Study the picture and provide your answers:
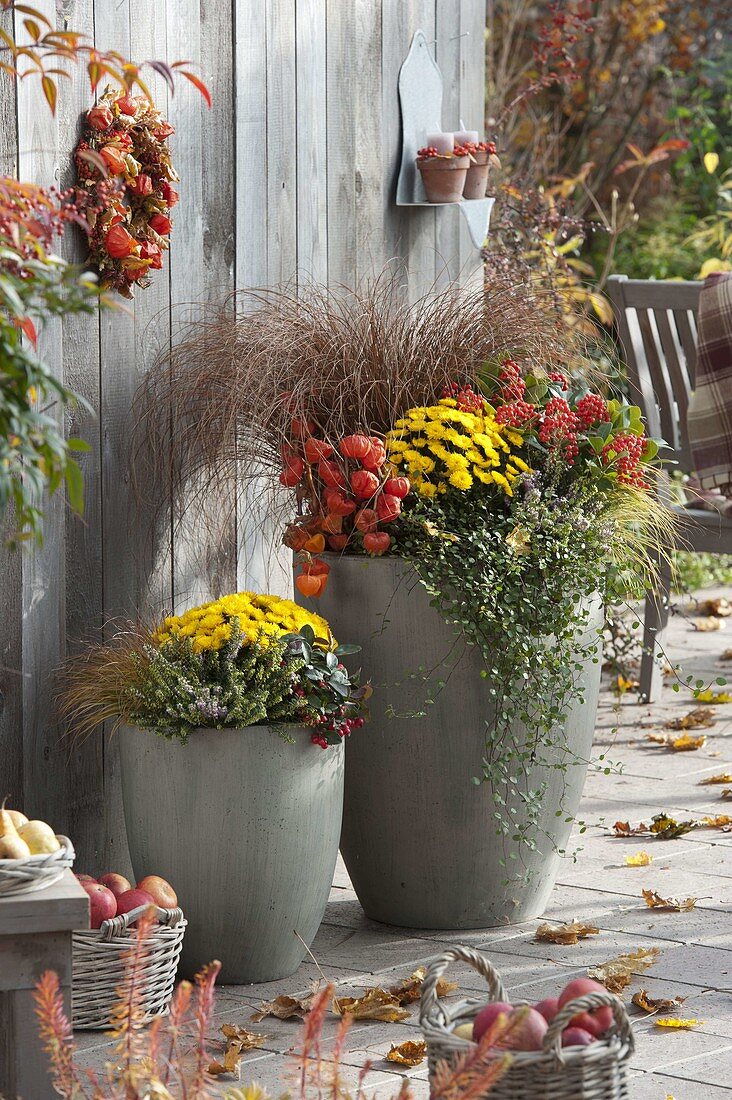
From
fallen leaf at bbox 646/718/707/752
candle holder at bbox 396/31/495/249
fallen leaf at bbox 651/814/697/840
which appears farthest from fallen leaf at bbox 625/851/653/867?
candle holder at bbox 396/31/495/249

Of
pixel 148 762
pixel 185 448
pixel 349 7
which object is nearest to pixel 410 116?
pixel 349 7

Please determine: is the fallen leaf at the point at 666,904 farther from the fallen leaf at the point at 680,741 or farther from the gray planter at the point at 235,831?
the fallen leaf at the point at 680,741

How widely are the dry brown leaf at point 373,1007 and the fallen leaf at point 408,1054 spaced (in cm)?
13

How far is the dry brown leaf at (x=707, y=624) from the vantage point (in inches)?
212

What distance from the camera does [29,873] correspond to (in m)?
2.03

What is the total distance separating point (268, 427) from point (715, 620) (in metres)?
2.99

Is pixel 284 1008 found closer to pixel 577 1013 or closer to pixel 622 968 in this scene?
pixel 622 968

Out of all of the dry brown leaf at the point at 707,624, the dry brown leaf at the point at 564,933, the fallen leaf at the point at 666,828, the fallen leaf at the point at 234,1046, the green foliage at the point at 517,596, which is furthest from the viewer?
the dry brown leaf at the point at 707,624

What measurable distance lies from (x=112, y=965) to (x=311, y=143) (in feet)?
6.55

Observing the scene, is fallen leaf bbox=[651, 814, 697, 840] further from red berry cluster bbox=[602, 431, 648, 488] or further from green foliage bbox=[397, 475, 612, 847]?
red berry cluster bbox=[602, 431, 648, 488]

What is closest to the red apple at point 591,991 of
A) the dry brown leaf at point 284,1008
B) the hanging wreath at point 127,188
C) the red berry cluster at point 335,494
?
the dry brown leaf at point 284,1008

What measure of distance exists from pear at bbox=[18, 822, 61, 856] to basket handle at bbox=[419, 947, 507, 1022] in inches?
23.0

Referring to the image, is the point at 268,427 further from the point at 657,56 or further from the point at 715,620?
the point at 657,56

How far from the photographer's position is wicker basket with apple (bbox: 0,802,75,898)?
2.02m
